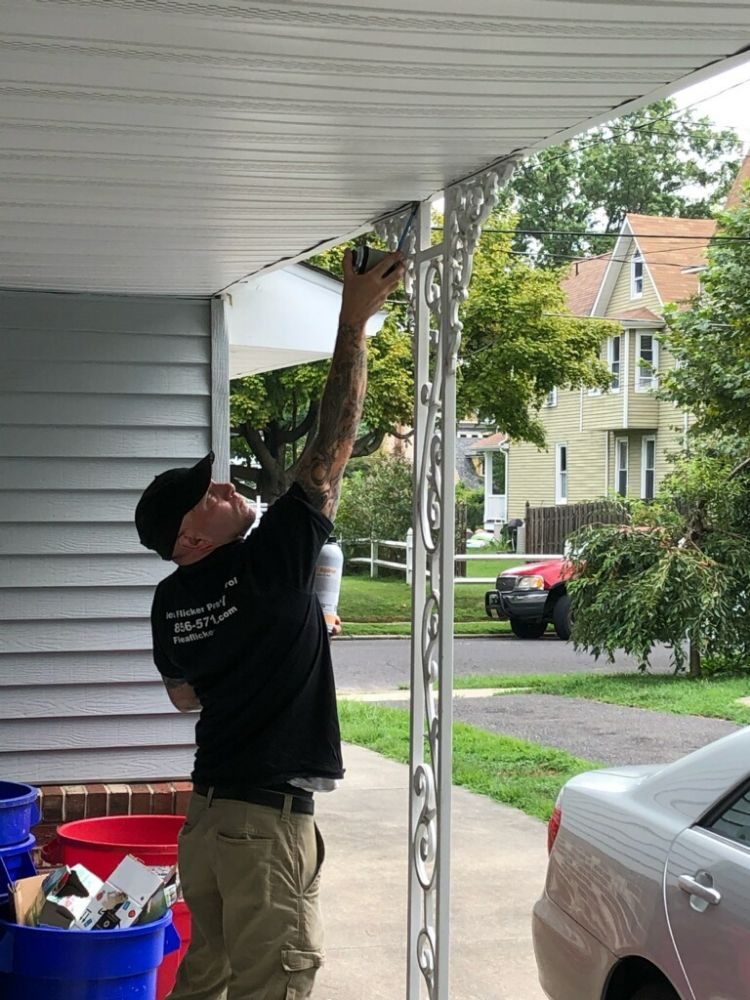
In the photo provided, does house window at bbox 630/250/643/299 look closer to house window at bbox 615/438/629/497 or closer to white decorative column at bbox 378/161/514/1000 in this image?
house window at bbox 615/438/629/497

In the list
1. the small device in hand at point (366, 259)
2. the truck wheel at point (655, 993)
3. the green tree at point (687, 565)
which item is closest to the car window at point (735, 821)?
the truck wheel at point (655, 993)

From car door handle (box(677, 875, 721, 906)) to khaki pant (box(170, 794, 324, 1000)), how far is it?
940 millimetres

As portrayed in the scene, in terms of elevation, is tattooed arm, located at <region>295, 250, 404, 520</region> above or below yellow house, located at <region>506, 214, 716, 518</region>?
below

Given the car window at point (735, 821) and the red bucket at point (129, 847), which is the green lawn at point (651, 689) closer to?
the red bucket at point (129, 847)

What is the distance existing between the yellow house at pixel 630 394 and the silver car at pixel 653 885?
26061 mm

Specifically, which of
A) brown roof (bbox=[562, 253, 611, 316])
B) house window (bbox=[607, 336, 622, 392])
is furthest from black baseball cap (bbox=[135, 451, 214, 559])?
brown roof (bbox=[562, 253, 611, 316])

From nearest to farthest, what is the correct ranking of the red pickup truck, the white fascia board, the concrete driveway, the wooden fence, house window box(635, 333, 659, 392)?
the concrete driveway → the white fascia board → the red pickup truck → the wooden fence → house window box(635, 333, 659, 392)

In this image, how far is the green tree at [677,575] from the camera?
13812 millimetres

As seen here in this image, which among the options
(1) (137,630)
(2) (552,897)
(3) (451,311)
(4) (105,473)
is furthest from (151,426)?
(2) (552,897)

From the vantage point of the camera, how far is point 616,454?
107 ft

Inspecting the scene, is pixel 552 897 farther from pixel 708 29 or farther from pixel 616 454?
pixel 616 454

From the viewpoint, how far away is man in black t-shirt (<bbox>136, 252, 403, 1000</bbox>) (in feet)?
10.8

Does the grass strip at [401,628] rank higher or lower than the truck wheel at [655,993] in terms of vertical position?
lower

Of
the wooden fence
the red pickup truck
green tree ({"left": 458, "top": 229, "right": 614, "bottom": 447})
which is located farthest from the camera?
the wooden fence
